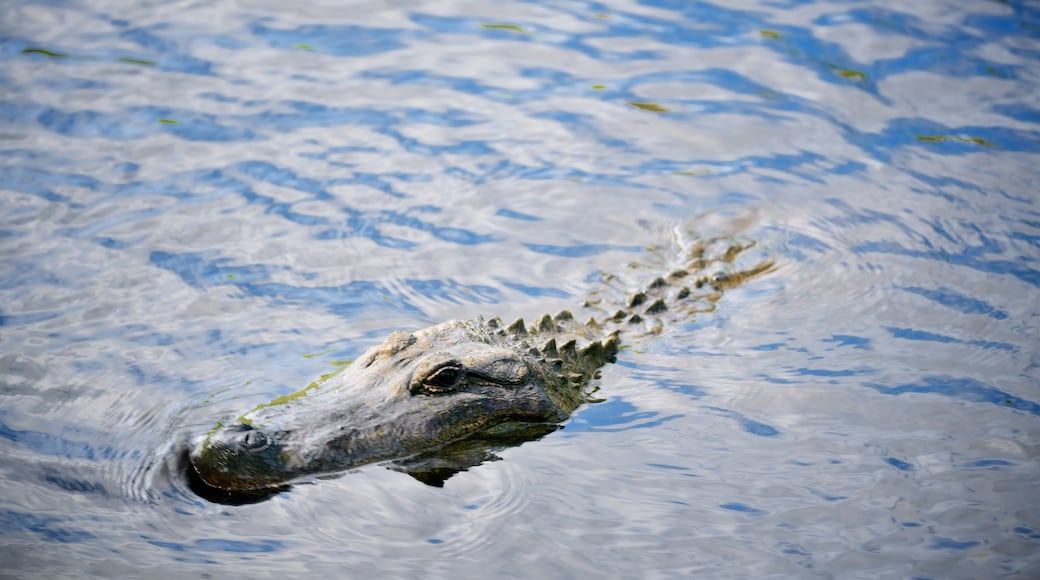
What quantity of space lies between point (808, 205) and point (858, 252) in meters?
0.83

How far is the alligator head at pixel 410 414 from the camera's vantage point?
4949 mm

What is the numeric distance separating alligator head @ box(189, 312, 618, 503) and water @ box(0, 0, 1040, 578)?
5.6 inches

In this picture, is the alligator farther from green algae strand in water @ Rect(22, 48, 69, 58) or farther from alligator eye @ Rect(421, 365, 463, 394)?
green algae strand in water @ Rect(22, 48, 69, 58)

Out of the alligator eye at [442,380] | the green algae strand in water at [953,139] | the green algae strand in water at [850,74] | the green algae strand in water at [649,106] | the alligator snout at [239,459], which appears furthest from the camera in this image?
the green algae strand in water at [850,74]

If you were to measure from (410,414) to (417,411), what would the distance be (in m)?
0.04

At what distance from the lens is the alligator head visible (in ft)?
16.2

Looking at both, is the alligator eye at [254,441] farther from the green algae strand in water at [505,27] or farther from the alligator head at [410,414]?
the green algae strand in water at [505,27]

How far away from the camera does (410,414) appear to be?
5.42 meters

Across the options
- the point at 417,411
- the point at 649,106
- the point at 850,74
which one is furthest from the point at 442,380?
the point at 850,74

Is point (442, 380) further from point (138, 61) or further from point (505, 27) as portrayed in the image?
point (505, 27)

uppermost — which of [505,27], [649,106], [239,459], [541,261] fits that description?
[505,27]

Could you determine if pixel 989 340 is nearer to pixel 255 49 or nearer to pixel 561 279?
Answer: pixel 561 279

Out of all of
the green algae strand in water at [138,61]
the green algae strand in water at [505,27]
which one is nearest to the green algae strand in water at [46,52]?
the green algae strand in water at [138,61]

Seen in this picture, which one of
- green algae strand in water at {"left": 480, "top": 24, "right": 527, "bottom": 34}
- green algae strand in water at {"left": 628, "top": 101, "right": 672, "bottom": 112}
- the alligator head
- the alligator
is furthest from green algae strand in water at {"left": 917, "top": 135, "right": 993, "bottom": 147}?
the alligator head
